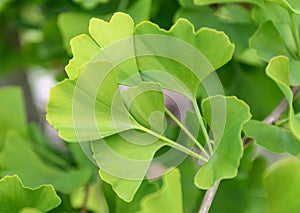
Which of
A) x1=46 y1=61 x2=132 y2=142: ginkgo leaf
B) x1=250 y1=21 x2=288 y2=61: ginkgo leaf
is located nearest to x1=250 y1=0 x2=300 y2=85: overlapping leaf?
x1=250 y1=21 x2=288 y2=61: ginkgo leaf

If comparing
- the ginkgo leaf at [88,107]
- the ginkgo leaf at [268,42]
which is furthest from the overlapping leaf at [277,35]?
the ginkgo leaf at [88,107]

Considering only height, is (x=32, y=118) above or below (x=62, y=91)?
below

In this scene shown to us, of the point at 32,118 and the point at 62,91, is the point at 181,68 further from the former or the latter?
the point at 32,118

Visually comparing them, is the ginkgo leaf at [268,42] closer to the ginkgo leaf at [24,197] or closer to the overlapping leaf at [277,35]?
the overlapping leaf at [277,35]

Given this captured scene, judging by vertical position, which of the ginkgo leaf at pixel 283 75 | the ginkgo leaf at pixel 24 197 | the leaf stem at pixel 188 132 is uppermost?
the ginkgo leaf at pixel 283 75

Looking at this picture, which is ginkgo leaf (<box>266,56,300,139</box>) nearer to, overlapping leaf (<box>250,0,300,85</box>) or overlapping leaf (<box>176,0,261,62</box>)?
overlapping leaf (<box>250,0,300,85</box>)

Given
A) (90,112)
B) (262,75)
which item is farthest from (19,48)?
(90,112)
